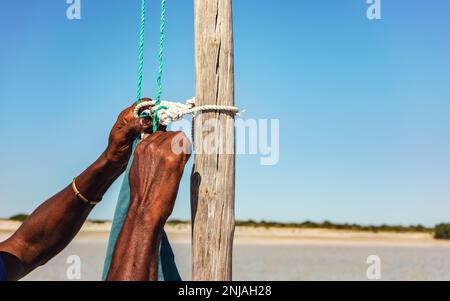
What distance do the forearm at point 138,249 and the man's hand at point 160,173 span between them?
0.04 meters

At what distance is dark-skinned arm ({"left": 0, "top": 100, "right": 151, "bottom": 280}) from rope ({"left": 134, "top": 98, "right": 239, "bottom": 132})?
0.47 m

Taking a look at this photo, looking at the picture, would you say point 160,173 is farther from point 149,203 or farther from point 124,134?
point 124,134

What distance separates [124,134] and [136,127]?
151mm

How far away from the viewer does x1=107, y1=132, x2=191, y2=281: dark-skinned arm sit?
9.82 ft

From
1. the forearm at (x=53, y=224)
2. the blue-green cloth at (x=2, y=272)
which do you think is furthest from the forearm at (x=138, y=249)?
the blue-green cloth at (x=2, y=272)

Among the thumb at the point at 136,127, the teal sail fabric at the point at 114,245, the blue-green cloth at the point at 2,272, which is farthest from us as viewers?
the blue-green cloth at the point at 2,272

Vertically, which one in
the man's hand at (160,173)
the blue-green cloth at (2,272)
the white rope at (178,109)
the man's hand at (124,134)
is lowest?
the blue-green cloth at (2,272)

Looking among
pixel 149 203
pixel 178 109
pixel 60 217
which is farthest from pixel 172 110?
pixel 60 217

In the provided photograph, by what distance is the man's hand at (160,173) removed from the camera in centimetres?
310

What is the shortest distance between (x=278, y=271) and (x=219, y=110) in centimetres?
2858

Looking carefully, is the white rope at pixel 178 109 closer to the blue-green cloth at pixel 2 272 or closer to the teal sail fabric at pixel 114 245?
the teal sail fabric at pixel 114 245
